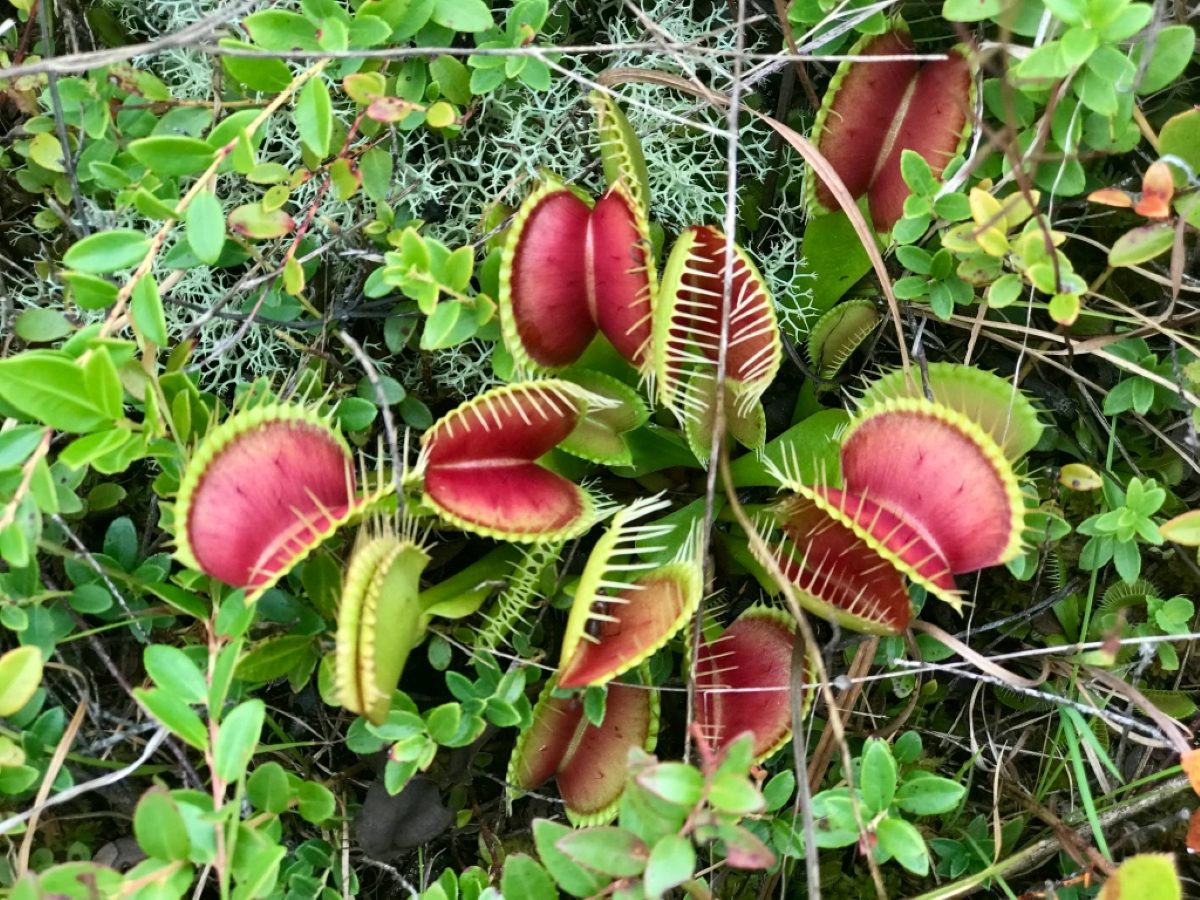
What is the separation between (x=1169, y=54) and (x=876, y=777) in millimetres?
947

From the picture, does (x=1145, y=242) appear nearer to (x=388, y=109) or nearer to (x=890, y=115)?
(x=890, y=115)

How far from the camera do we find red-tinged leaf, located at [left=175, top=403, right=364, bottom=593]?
1045 millimetres

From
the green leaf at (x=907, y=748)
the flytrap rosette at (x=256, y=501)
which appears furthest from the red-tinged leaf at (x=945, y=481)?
the flytrap rosette at (x=256, y=501)

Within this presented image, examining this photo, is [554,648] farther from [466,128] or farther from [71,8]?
[71,8]


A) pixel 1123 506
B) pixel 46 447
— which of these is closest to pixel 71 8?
pixel 46 447

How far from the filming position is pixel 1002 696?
1.40m

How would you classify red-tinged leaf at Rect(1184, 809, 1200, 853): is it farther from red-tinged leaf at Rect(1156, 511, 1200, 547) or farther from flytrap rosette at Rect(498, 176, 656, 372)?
flytrap rosette at Rect(498, 176, 656, 372)

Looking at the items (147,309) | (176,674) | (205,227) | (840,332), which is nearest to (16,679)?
(176,674)

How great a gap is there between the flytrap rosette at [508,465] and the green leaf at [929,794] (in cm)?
49

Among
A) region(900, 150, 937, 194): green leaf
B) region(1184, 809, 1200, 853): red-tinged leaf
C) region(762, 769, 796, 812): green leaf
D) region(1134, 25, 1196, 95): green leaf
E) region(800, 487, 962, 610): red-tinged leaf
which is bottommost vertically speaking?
region(1184, 809, 1200, 853): red-tinged leaf

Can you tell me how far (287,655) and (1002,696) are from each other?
100 centimetres

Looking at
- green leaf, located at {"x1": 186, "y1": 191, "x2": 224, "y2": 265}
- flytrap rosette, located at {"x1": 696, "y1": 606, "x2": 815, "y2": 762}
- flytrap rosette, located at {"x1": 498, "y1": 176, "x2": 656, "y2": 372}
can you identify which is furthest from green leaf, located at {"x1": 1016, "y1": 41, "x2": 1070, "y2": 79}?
green leaf, located at {"x1": 186, "y1": 191, "x2": 224, "y2": 265}

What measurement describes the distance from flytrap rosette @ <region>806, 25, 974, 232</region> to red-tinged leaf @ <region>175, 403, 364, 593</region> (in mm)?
798

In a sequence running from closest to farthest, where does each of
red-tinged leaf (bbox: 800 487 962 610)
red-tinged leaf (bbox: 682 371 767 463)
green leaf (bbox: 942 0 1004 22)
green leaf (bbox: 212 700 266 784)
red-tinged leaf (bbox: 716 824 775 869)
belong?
red-tinged leaf (bbox: 716 824 775 869) < green leaf (bbox: 212 700 266 784) < red-tinged leaf (bbox: 800 487 962 610) < green leaf (bbox: 942 0 1004 22) < red-tinged leaf (bbox: 682 371 767 463)
